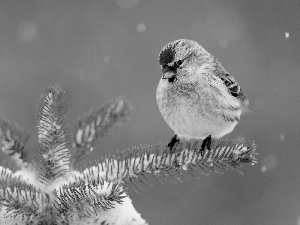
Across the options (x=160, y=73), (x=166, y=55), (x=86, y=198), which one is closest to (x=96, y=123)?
(x=86, y=198)

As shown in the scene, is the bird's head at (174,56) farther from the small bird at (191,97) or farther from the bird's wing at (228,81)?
the bird's wing at (228,81)

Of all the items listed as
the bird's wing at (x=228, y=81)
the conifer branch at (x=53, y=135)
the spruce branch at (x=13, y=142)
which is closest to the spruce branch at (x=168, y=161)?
the conifer branch at (x=53, y=135)

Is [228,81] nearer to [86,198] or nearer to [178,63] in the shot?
[178,63]

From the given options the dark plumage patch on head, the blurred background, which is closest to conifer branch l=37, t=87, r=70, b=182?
the dark plumage patch on head

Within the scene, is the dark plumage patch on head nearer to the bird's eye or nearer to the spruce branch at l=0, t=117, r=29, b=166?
the bird's eye

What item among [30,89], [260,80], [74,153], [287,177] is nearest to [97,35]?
[30,89]

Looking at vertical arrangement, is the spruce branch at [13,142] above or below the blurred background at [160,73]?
below
